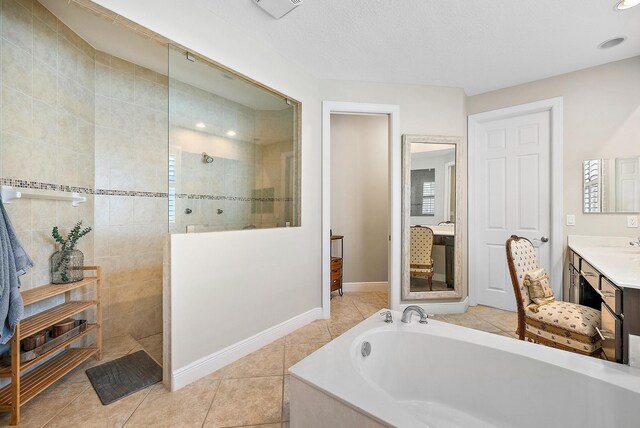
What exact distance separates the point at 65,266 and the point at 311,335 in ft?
6.53

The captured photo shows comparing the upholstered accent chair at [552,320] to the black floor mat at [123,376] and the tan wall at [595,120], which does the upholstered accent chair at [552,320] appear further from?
the black floor mat at [123,376]

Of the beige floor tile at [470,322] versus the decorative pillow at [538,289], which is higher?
the decorative pillow at [538,289]

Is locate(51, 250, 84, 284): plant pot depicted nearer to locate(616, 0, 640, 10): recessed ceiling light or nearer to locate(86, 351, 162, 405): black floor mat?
locate(86, 351, 162, 405): black floor mat

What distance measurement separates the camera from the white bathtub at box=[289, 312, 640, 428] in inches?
43.8

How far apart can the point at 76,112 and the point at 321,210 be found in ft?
7.36

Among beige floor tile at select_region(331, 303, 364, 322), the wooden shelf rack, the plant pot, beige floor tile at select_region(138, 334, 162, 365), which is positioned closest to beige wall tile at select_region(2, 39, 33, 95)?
the plant pot

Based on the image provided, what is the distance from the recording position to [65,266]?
1.97 meters

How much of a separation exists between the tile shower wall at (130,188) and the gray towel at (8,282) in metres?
1.01

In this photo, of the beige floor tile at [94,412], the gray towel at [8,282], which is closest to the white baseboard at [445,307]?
the beige floor tile at [94,412]

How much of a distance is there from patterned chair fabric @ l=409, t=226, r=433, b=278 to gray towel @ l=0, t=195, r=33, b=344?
10.3 feet

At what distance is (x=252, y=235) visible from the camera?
2.37 metres

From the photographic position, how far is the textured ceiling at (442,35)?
200 centimetres

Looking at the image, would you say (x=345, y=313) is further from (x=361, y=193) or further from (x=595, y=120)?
(x=595, y=120)

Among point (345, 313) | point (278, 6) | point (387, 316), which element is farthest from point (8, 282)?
point (345, 313)
